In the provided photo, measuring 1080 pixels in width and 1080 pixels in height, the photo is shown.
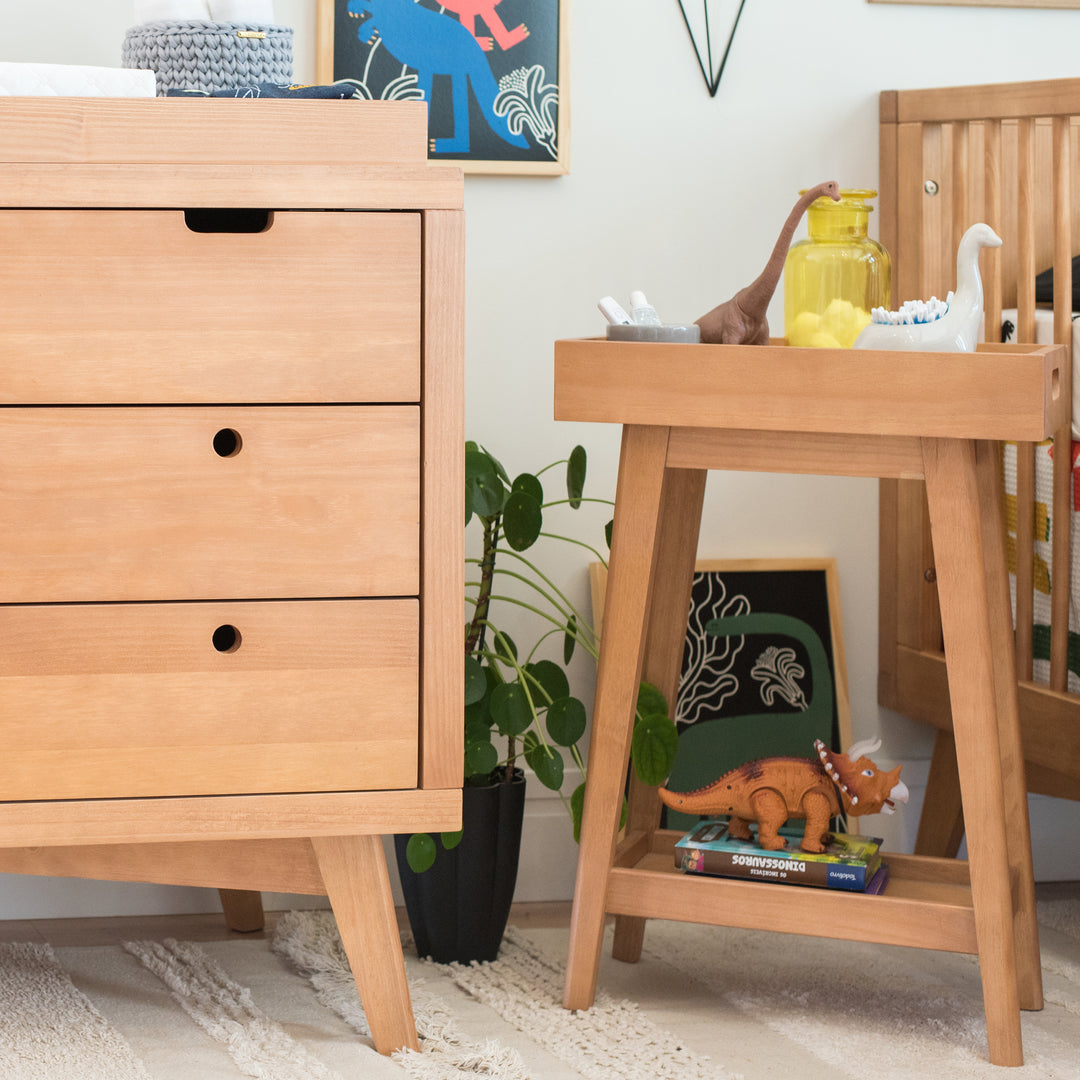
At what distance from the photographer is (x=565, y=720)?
1.40 metres

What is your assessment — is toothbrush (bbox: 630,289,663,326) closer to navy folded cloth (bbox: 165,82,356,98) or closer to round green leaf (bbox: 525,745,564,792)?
navy folded cloth (bbox: 165,82,356,98)

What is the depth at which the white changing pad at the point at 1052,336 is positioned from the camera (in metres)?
1.37

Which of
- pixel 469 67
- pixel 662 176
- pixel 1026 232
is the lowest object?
pixel 1026 232

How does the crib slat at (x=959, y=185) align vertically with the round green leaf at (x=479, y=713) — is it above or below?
above

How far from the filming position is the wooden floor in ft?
4.96

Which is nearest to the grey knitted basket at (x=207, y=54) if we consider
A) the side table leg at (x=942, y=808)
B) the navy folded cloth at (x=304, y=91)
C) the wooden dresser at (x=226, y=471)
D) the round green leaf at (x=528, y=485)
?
the navy folded cloth at (x=304, y=91)

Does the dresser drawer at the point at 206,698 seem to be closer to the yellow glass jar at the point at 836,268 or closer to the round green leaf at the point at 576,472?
the round green leaf at the point at 576,472

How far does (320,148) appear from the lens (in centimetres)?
106

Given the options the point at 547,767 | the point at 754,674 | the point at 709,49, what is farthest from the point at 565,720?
the point at 709,49

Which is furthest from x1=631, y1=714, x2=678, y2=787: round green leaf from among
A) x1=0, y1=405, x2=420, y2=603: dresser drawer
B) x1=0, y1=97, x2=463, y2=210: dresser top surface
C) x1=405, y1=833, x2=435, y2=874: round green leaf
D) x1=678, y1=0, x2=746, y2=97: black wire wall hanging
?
x1=678, y1=0, x2=746, y2=97: black wire wall hanging

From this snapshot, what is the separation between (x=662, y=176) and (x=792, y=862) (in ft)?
2.83

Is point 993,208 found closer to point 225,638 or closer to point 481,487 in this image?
point 481,487

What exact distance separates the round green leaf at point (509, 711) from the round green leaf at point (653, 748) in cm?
12

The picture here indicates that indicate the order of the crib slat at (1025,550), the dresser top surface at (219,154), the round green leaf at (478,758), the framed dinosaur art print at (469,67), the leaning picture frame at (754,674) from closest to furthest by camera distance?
the dresser top surface at (219,154) < the round green leaf at (478,758) < the crib slat at (1025,550) < the framed dinosaur art print at (469,67) < the leaning picture frame at (754,674)
